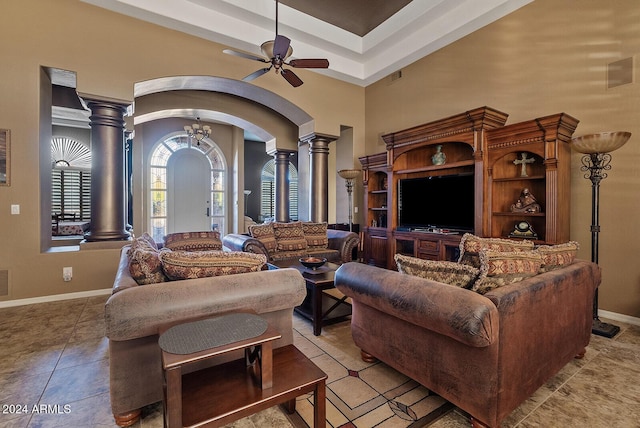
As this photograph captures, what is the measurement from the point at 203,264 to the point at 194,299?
0.94ft

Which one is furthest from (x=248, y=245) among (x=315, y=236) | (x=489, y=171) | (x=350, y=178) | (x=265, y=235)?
(x=489, y=171)

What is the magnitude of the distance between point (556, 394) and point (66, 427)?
2.84 meters

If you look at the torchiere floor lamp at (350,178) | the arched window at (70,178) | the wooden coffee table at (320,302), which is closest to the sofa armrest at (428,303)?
the wooden coffee table at (320,302)

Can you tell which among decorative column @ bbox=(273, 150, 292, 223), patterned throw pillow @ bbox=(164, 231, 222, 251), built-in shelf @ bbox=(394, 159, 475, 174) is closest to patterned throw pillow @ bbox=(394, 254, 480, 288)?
built-in shelf @ bbox=(394, 159, 475, 174)

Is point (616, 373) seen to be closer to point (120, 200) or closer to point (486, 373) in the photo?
point (486, 373)

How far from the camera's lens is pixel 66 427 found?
1566 mm

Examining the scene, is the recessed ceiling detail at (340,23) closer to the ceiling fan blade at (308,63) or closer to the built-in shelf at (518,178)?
the ceiling fan blade at (308,63)

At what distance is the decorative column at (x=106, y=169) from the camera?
3.90 metres

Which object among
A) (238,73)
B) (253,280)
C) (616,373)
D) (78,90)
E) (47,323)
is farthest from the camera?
(238,73)

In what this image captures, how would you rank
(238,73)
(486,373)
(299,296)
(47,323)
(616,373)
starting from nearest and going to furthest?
(486,373) < (299,296) < (616,373) < (47,323) < (238,73)

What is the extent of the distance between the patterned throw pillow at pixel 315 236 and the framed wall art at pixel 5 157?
12.5ft

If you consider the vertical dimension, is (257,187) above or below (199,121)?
below

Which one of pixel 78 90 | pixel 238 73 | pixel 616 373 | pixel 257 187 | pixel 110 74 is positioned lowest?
pixel 616 373

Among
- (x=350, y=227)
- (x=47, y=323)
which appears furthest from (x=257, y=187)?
(x=47, y=323)
